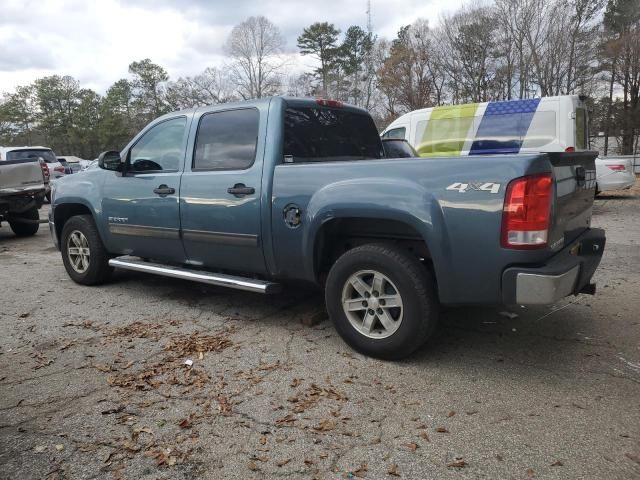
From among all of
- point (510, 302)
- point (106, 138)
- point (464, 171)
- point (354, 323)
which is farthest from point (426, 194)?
point (106, 138)

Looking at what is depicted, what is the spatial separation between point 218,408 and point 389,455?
3.41 ft

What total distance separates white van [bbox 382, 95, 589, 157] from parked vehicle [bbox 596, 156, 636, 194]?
119 inches

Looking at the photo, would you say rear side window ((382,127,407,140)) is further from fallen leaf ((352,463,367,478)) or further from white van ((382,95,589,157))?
fallen leaf ((352,463,367,478))

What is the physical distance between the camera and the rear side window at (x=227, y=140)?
4000 mm

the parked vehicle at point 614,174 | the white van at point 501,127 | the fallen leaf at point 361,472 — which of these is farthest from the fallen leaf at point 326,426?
the parked vehicle at point 614,174

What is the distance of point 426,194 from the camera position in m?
3.00

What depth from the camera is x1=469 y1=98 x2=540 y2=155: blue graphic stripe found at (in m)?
9.24

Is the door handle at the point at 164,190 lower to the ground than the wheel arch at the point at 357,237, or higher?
higher

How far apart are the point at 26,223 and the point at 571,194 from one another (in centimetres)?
977

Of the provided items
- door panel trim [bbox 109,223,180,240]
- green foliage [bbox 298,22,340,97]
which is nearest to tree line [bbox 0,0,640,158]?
green foliage [bbox 298,22,340,97]

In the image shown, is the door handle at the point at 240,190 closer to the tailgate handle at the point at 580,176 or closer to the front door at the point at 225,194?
the front door at the point at 225,194

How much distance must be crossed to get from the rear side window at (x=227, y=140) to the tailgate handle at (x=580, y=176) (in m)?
2.38

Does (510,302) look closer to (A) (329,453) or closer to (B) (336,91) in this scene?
(A) (329,453)

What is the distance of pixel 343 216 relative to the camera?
11.0ft
